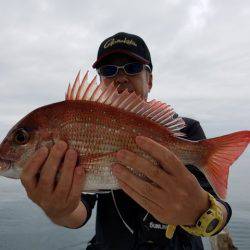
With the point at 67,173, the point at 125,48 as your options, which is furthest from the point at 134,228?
the point at 125,48

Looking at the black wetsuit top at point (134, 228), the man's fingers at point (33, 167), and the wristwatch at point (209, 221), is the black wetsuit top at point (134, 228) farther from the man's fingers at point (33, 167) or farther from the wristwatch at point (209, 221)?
the man's fingers at point (33, 167)

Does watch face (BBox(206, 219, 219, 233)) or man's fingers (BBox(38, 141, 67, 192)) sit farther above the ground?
man's fingers (BBox(38, 141, 67, 192))

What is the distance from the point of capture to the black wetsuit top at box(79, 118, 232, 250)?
12.7 ft

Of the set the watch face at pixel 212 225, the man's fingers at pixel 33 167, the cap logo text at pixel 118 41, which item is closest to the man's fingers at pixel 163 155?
the watch face at pixel 212 225

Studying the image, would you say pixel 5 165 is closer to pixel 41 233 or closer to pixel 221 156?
pixel 221 156

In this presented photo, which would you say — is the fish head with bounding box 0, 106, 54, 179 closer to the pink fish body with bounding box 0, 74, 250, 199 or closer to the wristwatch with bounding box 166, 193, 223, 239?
the pink fish body with bounding box 0, 74, 250, 199

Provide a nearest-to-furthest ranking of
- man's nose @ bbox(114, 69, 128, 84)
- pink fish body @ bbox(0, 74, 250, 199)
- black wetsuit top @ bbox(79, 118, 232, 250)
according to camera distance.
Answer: pink fish body @ bbox(0, 74, 250, 199) < black wetsuit top @ bbox(79, 118, 232, 250) < man's nose @ bbox(114, 69, 128, 84)

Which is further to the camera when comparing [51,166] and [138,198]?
[138,198]

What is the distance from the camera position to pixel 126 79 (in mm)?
4410

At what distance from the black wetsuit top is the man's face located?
757 mm

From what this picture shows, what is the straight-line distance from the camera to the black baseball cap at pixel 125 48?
14.7 ft

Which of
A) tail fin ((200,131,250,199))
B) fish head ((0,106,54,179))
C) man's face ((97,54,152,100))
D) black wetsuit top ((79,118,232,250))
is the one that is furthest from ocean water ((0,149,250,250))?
tail fin ((200,131,250,199))

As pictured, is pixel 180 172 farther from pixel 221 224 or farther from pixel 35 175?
pixel 35 175

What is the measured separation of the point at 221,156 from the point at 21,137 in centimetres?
165
